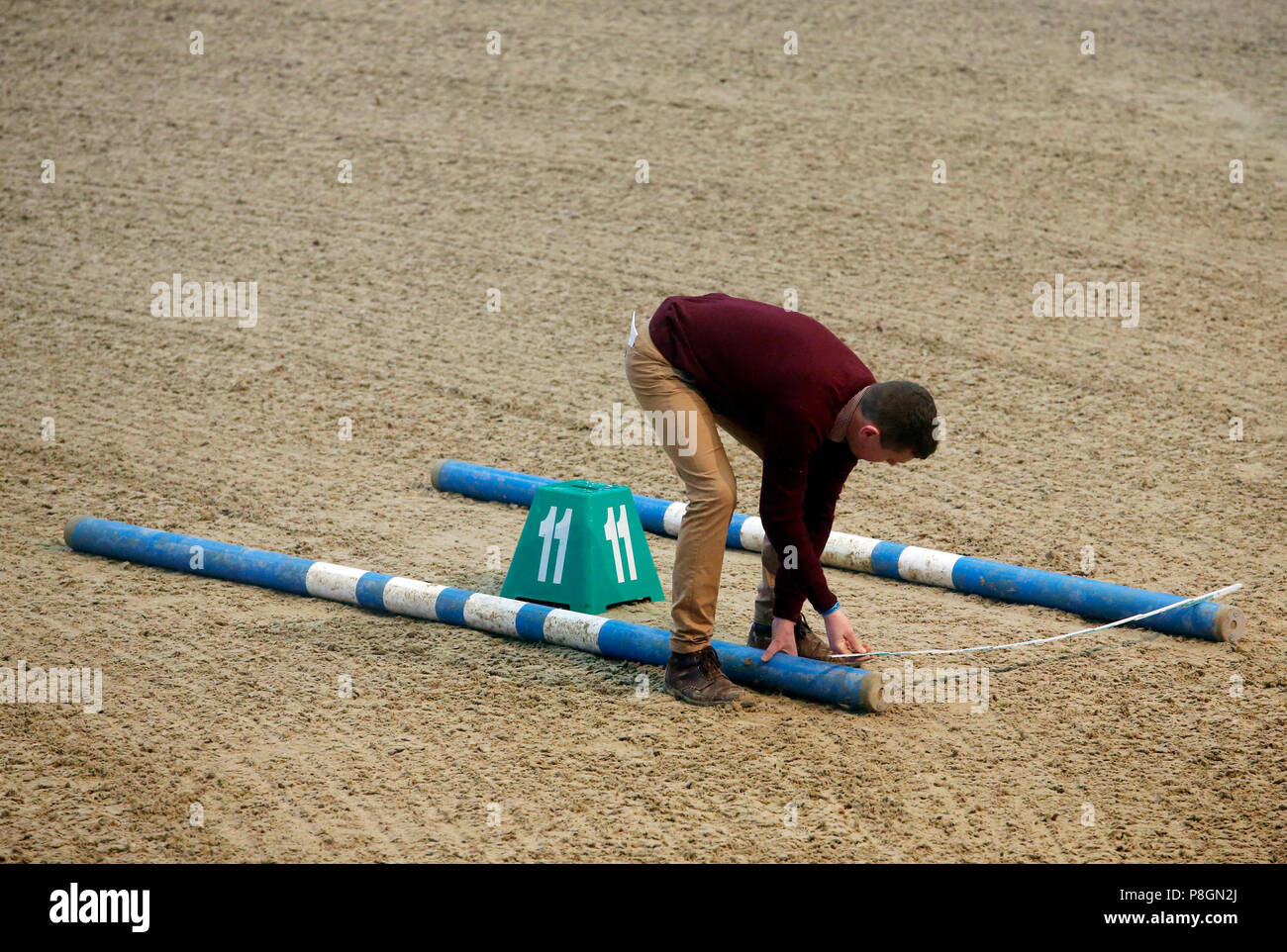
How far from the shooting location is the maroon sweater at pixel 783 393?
420 centimetres

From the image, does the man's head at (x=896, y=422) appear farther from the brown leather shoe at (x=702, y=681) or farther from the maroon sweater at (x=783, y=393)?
the brown leather shoe at (x=702, y=681)

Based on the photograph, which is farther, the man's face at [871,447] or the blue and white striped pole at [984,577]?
the blue and white striped pole at [984,577]

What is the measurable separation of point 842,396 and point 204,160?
376 inches

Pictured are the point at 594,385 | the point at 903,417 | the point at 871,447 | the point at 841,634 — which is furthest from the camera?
the point at 594,385

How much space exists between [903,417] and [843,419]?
0.25 m

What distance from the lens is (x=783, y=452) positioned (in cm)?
419

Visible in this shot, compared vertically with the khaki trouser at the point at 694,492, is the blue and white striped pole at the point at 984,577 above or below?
below

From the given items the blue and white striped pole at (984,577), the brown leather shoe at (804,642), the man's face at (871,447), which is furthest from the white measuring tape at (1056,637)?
the man's face at (871,447)

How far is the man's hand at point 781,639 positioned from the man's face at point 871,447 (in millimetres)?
711

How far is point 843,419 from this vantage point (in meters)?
4.25

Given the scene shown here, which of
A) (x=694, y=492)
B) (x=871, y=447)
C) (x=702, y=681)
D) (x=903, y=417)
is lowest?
(x=702, y=681)

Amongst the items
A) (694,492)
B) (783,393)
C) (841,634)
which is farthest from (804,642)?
(783,393)

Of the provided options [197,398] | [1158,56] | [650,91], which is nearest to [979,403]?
[197,398]

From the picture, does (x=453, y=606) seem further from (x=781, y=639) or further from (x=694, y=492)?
(x=781, y=639)
